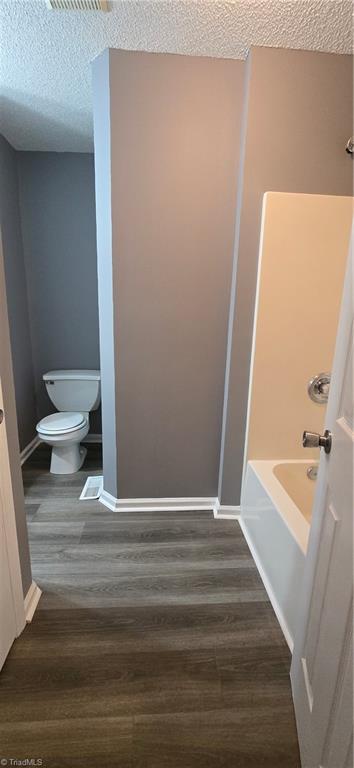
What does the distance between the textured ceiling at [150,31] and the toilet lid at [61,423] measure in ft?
6.52

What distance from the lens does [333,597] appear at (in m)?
0.82

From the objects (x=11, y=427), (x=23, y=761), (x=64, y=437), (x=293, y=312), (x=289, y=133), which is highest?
(x=289, y=133)

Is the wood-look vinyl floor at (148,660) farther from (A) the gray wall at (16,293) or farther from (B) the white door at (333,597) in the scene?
(A) the gray wall at (16,293)

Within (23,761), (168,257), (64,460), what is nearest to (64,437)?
(64,460)

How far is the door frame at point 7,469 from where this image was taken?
1.21m

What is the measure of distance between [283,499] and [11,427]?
47.8 inches

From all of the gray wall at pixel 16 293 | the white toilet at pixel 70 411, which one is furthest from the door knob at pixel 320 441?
the gray wall at pixel 16 293

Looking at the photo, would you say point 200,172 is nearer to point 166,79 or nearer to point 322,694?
point 166,79

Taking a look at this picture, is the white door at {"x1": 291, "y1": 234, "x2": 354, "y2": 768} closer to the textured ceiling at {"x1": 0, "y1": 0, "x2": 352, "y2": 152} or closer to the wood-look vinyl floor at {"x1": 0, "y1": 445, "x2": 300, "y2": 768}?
the wood-look vinyl floor at {"x1": 0, "y1": 445, "x2": 300, "y2": 768}

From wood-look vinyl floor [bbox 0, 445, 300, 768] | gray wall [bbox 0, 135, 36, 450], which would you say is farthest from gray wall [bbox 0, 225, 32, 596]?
gray wall [bbox 0, 135, 36, 450]

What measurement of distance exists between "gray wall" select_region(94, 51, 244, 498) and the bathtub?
34 cm

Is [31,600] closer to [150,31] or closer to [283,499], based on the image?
[283,499]

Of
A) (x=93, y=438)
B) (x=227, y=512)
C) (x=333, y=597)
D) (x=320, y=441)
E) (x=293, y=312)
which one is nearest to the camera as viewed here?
(x=333, y=597)

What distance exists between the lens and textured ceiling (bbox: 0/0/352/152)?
4.40 feet
